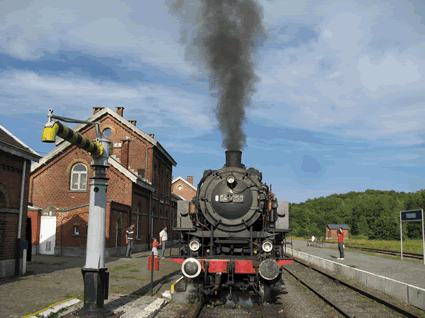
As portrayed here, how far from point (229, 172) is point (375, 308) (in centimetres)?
432

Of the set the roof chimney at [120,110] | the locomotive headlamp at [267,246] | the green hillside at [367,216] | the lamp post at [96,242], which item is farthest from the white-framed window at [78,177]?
the green hillside at [367,216]

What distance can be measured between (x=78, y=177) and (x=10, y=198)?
10153 mm

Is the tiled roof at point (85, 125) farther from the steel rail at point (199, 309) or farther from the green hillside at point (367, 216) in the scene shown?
the green hillside at point (367, 216)

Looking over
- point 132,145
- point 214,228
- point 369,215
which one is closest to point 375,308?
point 214,228

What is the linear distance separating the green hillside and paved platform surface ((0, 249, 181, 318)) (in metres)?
51.1

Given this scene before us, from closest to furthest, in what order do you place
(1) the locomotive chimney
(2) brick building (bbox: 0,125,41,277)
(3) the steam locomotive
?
(3) the steam locomotive < (1) the locomotive chimney < (2) brick building (bbox: 0,125,41,277)

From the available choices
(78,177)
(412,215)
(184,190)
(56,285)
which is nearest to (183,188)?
(184,190)

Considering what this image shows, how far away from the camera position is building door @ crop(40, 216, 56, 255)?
56.8 ft

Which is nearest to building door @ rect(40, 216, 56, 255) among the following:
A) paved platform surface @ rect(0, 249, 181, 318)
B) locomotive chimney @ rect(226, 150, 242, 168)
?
paved platform surface @ rect(0, 249, 181, 318)

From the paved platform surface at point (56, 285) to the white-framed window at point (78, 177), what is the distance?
7.73 meters

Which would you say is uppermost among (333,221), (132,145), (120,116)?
(120,116)

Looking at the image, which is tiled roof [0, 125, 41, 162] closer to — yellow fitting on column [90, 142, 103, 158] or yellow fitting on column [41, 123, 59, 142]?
yellow fitting on column [90, 142, 103, 158]

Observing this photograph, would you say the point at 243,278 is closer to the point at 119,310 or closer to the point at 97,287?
the point at 119,310

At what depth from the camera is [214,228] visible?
325 inches
